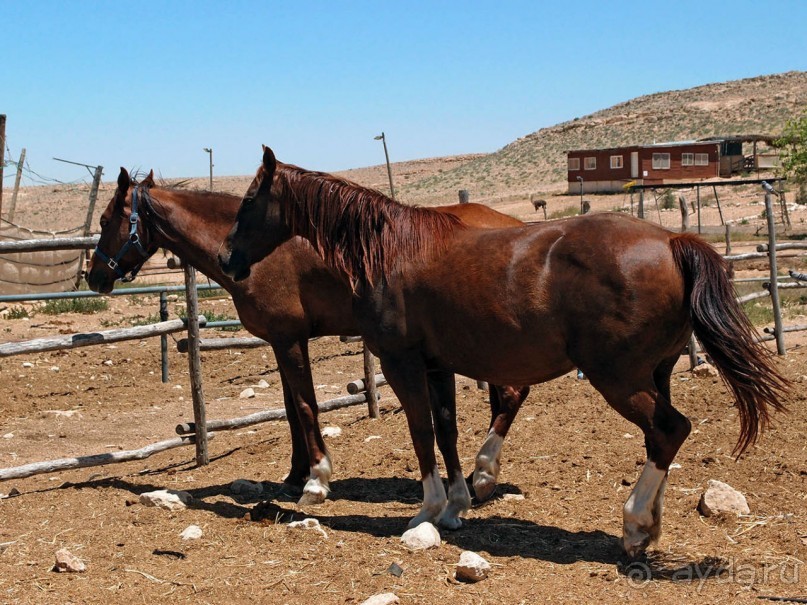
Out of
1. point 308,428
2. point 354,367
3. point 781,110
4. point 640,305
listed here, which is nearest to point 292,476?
point 308,428

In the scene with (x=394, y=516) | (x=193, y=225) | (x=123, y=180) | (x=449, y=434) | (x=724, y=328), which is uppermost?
(x=123, y=180)

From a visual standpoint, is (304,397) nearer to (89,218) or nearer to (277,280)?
(277,280)

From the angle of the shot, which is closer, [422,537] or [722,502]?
[422,537]

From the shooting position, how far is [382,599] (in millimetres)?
3994

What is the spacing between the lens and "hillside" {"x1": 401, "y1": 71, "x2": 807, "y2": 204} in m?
66.0

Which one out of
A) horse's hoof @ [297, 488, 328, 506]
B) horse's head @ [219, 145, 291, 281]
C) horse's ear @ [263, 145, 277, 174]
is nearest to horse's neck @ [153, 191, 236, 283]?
horse's head @ [219, 145, 291, 281]

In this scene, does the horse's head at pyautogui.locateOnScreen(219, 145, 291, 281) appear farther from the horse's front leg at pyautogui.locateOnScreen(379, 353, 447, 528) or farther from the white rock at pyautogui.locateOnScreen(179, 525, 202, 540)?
the white rock at pyautogui.locateOnScreen(179, 525, 202, 540)

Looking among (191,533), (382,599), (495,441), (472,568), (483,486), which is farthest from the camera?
(495,441)

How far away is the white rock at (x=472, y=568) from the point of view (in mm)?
4285

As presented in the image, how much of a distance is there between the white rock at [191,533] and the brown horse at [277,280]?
96cm

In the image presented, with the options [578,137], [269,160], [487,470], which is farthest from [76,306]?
[578,137]

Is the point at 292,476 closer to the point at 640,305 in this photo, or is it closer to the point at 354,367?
the point at 640,305

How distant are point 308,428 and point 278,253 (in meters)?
1.24

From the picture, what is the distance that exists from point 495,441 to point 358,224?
1759 millimetres
